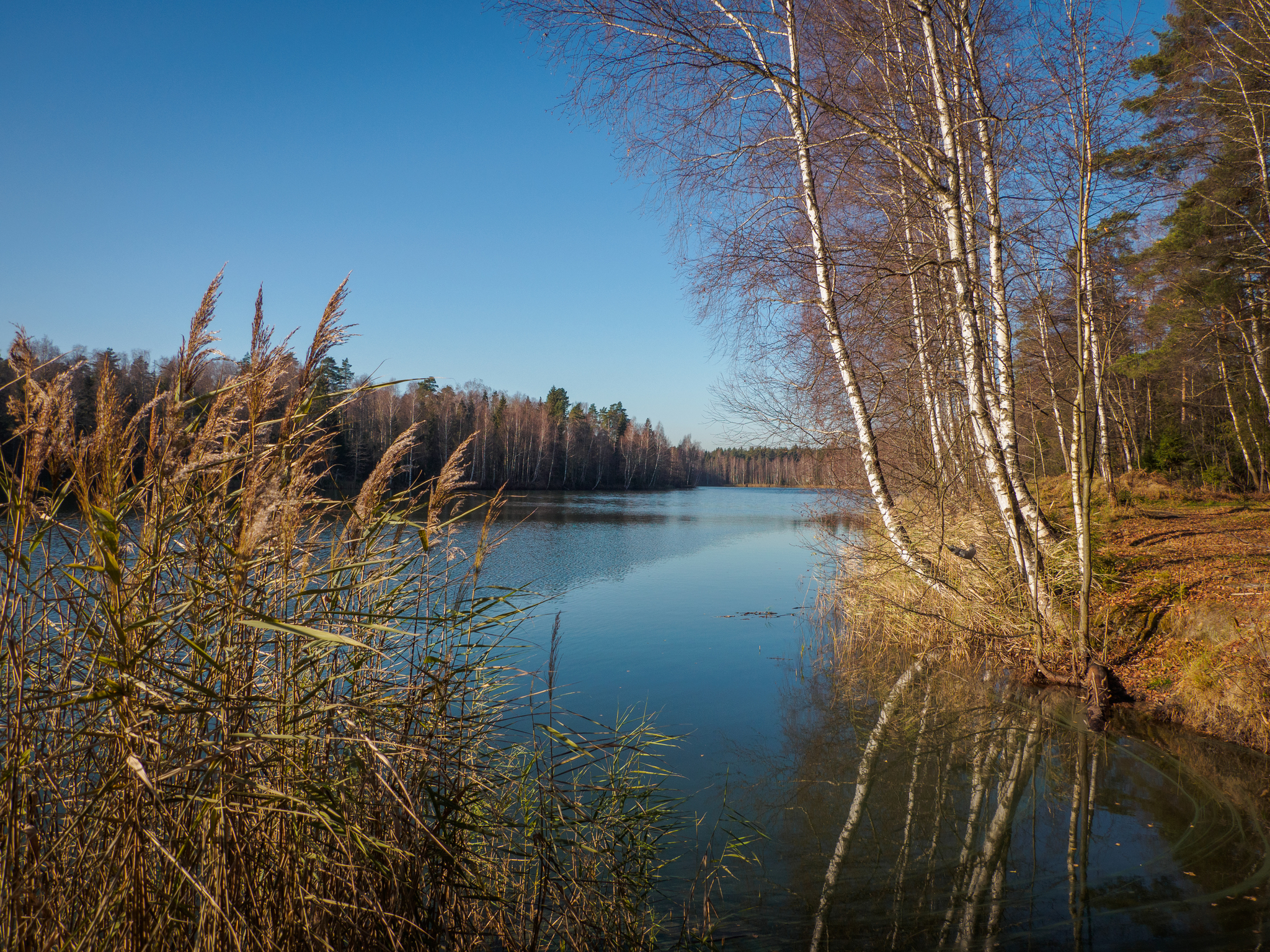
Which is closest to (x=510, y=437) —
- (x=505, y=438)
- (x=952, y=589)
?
(x=505, y=438)

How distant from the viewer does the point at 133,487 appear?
1.49 meters

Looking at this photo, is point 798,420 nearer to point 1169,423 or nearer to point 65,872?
point 65,872

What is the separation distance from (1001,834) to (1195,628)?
10.7 ft

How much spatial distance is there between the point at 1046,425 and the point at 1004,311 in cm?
1899

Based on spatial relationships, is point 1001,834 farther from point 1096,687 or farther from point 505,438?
point 505,438

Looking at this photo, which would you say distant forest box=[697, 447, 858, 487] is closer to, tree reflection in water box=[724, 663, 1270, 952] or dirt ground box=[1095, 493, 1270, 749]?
dirt ground box=[1095, 493, 1270, 749]

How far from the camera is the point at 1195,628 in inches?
208

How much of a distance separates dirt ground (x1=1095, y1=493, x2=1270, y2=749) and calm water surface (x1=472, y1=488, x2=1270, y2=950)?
292 millimetres

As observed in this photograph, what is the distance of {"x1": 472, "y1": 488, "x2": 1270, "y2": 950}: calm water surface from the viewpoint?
2770 millimetres

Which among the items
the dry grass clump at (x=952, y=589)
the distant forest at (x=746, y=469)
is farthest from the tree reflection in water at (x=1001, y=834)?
the distant forest at (x=746, y=469)

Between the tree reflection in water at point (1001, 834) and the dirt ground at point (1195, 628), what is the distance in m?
0.32

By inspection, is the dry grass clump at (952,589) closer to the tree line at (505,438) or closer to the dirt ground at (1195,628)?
the dirt ground at (1195,628)

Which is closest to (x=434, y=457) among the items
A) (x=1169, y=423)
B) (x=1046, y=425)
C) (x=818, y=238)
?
(x=1046, y=425)

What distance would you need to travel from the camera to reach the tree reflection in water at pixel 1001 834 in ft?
8.95
